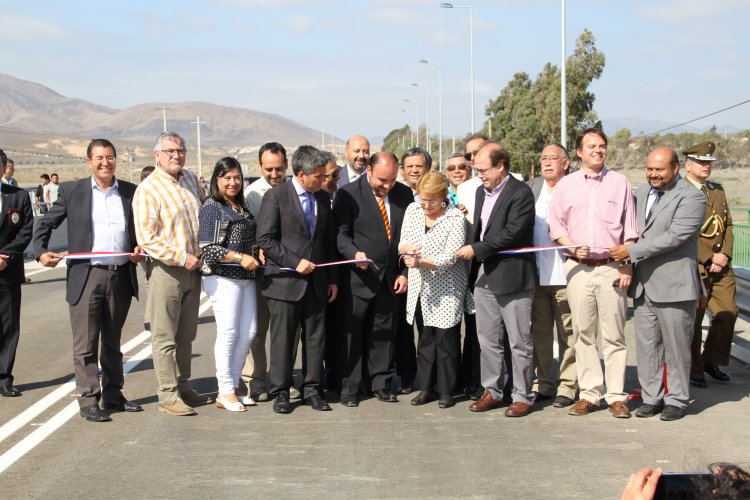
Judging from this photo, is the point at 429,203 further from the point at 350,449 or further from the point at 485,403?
the point at 350,449

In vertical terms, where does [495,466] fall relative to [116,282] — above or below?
below

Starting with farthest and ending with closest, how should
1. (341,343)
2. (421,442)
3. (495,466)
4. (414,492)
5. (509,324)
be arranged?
1. (341,343)
2. (509,324)
3. (421,442)
4. (495,466)
5. (414,492)

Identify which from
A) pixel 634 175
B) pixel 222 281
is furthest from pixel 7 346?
pixel 634 175

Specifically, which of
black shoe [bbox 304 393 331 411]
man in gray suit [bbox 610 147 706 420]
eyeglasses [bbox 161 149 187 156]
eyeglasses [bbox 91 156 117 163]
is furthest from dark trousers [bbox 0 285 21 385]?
man in gray suit [bbox 610 147 706 420]

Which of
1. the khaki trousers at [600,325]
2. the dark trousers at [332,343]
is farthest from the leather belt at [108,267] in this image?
the khaki trousers at [600,325]

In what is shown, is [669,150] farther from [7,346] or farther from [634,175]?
[634,175]

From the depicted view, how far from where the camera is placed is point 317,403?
792 cm

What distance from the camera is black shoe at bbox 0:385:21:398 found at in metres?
8.40

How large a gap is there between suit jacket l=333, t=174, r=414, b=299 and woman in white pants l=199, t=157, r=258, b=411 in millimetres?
832

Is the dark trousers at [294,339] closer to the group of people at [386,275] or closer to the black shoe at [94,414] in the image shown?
the group of people at [386,275]

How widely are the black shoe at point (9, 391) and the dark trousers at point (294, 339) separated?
7.98ft

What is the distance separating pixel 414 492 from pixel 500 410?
7.64ft

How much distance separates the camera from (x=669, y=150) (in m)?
7.66

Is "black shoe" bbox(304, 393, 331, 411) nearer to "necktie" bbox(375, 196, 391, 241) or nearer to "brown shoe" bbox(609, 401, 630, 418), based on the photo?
"necktie" bbox(375, 196, 391, 241)
